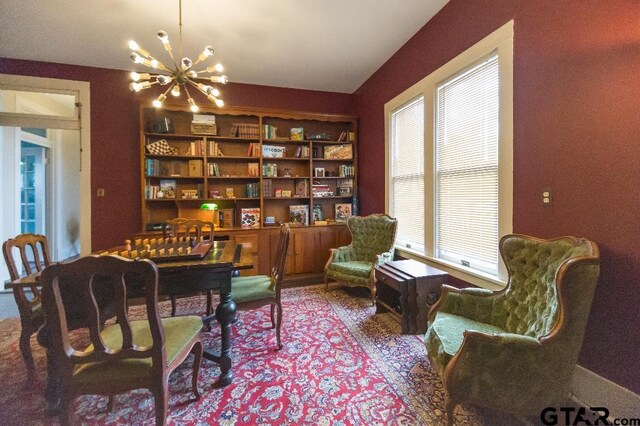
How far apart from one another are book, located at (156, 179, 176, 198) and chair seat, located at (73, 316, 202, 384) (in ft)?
8.62

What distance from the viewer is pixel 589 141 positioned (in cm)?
→ 153

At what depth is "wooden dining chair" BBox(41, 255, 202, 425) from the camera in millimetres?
1097

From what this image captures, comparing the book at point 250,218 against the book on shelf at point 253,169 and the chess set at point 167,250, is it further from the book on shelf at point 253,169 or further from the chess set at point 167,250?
the chess set at point 167,250

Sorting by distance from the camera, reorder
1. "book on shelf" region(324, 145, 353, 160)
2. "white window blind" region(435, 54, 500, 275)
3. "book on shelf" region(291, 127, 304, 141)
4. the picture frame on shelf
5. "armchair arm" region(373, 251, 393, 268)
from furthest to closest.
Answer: the picture frame on shelf < "book on shelf" region(324, 145, 353, 160) < "book on shelf" region(291, 127, 304, 141) < "armchair arm" region(373, 251, 393, 268) < "white window blind" region(435, 54, 500, 275)

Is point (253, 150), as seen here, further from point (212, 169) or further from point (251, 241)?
point (251, 241)

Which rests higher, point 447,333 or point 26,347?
point 447,333

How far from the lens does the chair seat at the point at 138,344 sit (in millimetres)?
1237

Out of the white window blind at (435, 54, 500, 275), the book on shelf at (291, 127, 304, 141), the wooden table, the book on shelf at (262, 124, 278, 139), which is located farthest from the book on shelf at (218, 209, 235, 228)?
the white window blind at (435, 54, 500, 275)

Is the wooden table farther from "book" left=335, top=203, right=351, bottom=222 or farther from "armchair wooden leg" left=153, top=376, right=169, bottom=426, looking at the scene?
"book" left=335, top=203, right=351, bottom=222

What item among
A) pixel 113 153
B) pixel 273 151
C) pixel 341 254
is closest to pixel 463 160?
pixel 341 254

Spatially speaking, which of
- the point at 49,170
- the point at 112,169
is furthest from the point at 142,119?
the point at 49,170

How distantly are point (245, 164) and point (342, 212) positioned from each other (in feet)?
5.85

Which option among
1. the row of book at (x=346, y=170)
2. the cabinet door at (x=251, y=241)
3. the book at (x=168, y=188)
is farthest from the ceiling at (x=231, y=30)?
the cabinet door at (x=251, y=241)

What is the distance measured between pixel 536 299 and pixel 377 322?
4.71 feet
